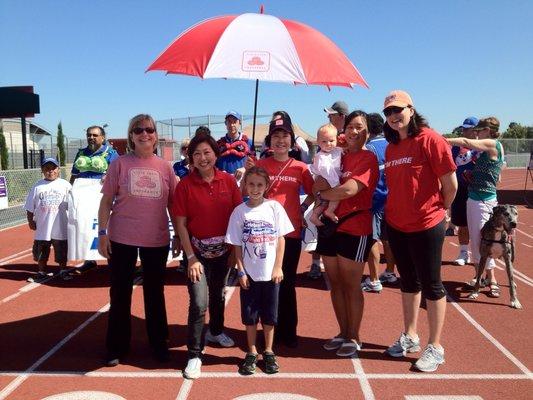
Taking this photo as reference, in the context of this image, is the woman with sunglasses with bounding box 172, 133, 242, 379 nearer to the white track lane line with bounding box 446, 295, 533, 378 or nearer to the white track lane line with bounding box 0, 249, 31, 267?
the white track lane line with bounding box 446, 295, 533, 378

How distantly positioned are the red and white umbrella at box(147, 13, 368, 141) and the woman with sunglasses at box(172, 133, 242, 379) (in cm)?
66

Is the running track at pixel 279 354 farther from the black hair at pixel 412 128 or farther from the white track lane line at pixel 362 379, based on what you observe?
the black hair at pixel 412 128

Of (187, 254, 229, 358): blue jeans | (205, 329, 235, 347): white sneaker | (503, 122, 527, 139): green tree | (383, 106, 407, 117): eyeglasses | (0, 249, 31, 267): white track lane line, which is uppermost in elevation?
(503, 122, 527, 139): green tree

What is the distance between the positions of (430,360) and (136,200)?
109 inches

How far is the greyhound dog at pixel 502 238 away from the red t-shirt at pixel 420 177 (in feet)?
7.22

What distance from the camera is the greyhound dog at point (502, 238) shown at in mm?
5242

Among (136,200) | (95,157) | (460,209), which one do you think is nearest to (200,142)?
(136,200)

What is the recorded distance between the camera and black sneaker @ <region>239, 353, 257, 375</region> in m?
3.61

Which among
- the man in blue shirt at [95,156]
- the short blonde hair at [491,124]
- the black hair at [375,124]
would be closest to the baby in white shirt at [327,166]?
the black hair at [375,124]

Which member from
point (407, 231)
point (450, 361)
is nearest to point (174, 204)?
point (407, 231)

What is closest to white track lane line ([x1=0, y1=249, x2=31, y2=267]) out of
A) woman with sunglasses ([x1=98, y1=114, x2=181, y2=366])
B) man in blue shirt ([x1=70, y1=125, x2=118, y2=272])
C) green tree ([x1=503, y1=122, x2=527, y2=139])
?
man in blue shirt ([x1=70, y1=125, x2=118, y2=272])

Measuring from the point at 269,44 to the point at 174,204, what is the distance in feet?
5.09

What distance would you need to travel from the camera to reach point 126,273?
149 inches

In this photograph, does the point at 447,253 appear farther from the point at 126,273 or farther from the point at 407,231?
the point at 126,273
